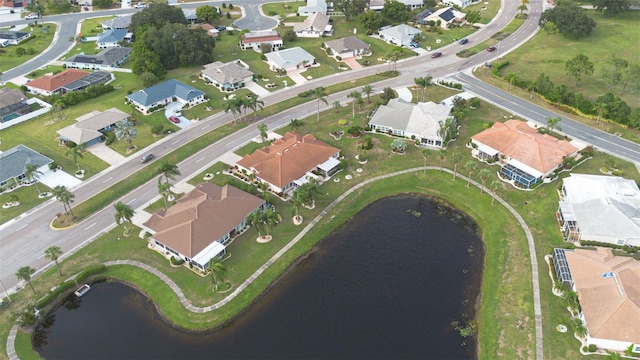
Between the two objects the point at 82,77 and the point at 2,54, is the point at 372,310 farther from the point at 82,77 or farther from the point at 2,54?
the point at 2,54

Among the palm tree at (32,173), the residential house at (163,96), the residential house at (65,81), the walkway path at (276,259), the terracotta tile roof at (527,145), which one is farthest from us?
the residential house at (65,81)

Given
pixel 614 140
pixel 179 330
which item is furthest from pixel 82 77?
pixel 614 140

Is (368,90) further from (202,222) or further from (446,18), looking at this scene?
(446,18)

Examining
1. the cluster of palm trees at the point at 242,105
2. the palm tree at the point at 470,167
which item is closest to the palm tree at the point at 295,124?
the cluster of palm trees at the point at 242,105

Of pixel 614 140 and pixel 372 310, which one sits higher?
pixel 614 140

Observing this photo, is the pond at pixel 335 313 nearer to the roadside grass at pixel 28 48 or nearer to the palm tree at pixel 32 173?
the palm tree at pixel 32 173

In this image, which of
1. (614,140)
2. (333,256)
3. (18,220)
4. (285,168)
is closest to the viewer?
(333,256)

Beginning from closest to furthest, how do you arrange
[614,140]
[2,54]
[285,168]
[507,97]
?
[285,168] < [614,140] < [507,97] < [2,54]

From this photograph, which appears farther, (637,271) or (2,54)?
(2,54)
